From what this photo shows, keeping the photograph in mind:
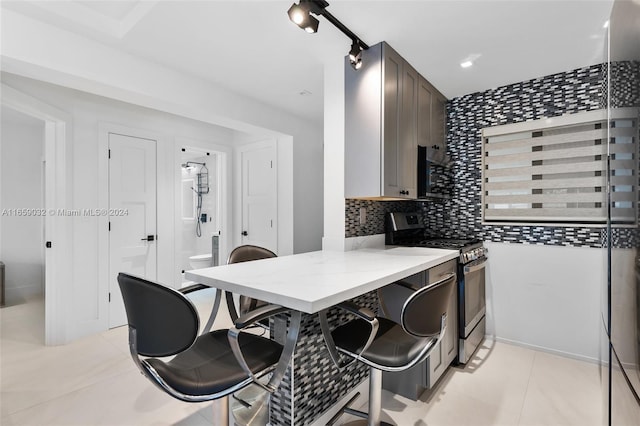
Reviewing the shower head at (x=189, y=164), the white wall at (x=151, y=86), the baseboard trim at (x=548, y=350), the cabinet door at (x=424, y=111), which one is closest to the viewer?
the white wall at (x=151, y=86)

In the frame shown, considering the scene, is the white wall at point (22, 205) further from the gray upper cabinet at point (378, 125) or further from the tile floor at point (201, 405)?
the gray upper cabinet at point (378, 125)

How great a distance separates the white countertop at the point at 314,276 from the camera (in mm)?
1127

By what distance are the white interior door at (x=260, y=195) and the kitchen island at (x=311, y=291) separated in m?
2.16

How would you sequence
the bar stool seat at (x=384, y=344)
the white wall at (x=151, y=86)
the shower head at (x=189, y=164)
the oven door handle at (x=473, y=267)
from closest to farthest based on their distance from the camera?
the bar stool seat at (x=384, y=344) → the white wall at (x=151, y=86) → the oven door handle at (x=473, y=267) → the shower head at (x=189, y=164)

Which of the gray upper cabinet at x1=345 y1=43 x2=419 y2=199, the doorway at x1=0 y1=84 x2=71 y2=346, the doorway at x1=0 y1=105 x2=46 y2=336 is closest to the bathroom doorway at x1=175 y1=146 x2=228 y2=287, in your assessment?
the doorway at x1=0 y1=105 x2=46 y2=336

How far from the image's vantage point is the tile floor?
1776 mm

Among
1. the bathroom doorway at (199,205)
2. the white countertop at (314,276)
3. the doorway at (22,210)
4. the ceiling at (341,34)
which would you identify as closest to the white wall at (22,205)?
the doorway at (22,210)

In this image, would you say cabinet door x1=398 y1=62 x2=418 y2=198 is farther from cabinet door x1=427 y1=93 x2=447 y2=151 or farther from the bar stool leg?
the bar stool leg

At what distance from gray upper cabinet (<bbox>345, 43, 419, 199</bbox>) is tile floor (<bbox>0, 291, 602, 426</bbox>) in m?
1.40

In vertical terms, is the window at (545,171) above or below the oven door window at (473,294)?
above

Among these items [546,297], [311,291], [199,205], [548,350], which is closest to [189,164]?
[199,205]

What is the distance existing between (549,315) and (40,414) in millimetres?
3724

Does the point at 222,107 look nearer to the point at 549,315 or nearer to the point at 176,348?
the point at 176,348

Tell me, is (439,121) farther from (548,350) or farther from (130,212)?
(130,212)
